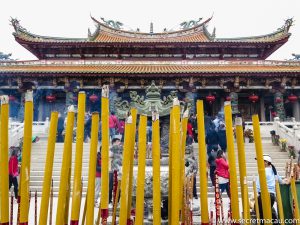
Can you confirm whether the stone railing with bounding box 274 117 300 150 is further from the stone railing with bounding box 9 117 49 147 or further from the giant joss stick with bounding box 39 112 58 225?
the giant joss stick with bounding box 39 112 58 225

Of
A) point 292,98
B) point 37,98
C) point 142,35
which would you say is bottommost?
point 292,98

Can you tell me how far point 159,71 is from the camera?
12.7m

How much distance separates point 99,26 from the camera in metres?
16.9

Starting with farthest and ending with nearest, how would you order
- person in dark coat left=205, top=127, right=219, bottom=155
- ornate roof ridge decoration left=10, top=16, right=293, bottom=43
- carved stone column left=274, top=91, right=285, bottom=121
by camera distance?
ornate roof ridge decoration left=10, top=16, right=293, bottom=43 < carved stone column left=274, top=91, right=285, bottom=121 < person in dark coat left=205, top=127, right=219, bottom=155

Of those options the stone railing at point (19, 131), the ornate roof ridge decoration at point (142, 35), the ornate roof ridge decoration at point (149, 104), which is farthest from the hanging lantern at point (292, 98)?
the ornate roof ridge decoration at point (149, 104)

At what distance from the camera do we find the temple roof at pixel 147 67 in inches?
496

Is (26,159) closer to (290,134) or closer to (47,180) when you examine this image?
(47,180)

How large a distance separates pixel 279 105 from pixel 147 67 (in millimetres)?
5983

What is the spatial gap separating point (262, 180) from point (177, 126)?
0.61m

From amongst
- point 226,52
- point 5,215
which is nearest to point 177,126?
point 5,215

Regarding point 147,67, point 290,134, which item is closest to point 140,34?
point 147,67

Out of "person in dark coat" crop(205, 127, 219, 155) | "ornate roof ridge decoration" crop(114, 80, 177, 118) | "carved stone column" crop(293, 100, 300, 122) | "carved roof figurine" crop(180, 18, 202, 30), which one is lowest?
"person in dark coat" crop(205, 127, 219, 155)

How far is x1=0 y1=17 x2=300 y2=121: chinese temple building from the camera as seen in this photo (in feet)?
42.0

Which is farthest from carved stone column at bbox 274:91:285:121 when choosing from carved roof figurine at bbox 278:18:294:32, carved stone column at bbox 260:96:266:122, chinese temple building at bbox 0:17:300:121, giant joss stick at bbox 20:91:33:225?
giant joss stick at bbox 20:91:33:225
